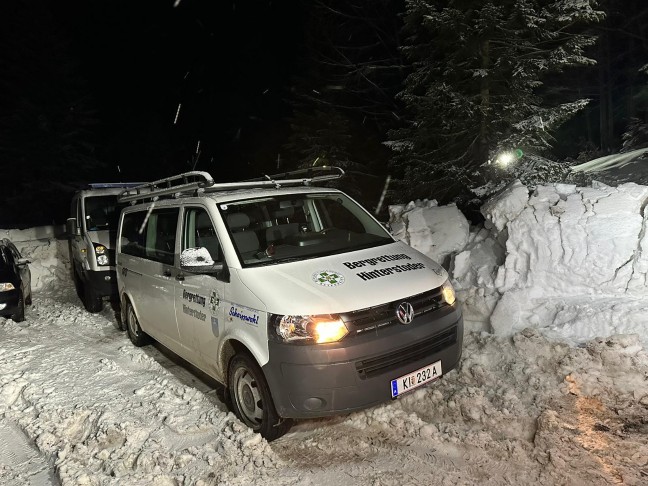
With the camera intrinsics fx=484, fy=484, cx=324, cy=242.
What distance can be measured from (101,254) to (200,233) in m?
4.67

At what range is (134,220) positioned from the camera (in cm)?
634

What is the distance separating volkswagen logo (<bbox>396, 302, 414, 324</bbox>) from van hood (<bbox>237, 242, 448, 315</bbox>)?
8 centimetres

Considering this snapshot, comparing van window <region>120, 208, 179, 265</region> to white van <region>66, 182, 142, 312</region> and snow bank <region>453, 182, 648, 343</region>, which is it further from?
snow bank <region>453, 182, 648, 343</region>

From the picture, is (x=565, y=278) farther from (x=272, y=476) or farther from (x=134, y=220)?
(x=134, y=220)

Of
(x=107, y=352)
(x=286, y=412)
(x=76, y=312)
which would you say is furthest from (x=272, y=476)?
(x=76, y=312)

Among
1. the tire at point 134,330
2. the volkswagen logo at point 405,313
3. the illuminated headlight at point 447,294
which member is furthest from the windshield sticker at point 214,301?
the tire at point 134,330

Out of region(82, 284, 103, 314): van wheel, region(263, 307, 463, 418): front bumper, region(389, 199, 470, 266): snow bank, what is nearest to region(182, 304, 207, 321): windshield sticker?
region(263, 307, 463, 418): front bumper

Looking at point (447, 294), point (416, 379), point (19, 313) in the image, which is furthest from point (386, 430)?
point (19, 313)

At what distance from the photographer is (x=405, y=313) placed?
3.75 meters

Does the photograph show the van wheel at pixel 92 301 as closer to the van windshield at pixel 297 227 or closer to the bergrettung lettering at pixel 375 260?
the van windshield at pixel 297 227

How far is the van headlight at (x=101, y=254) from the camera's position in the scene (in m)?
8.39

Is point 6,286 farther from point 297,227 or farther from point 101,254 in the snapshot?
point 297,227

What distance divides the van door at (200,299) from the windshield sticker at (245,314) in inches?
7.4

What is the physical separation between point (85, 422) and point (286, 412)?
205 centimetres
